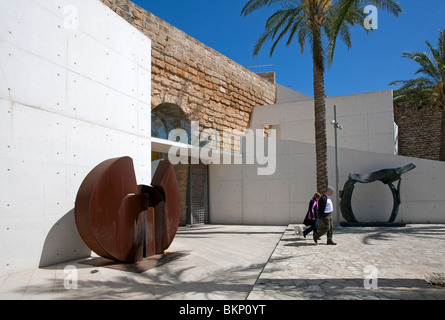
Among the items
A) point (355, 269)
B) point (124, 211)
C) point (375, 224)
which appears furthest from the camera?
point (375, 224)

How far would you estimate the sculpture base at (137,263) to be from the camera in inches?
221

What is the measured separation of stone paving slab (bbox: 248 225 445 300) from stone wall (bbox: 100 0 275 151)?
6.72m

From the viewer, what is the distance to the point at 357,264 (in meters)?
5.90

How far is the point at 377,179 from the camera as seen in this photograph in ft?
37.6

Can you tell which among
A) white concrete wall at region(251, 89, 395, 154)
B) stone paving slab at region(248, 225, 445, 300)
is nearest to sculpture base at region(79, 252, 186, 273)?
stone paving slab at region(248, 225, 445, 300)

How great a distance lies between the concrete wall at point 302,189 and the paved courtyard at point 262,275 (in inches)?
170

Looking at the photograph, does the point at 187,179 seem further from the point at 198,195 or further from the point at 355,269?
the point at 355,269

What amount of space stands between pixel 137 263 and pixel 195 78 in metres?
9.15

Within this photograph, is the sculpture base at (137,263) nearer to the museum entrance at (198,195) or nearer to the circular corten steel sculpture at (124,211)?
the circular corten steel sculpture at (124,211)

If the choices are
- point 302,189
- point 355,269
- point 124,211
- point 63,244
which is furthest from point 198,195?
point 355,269

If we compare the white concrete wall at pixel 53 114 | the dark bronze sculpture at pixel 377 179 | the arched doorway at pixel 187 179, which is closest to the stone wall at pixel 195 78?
the arched doorway at pixel 187 179

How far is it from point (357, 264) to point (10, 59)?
669 cm
